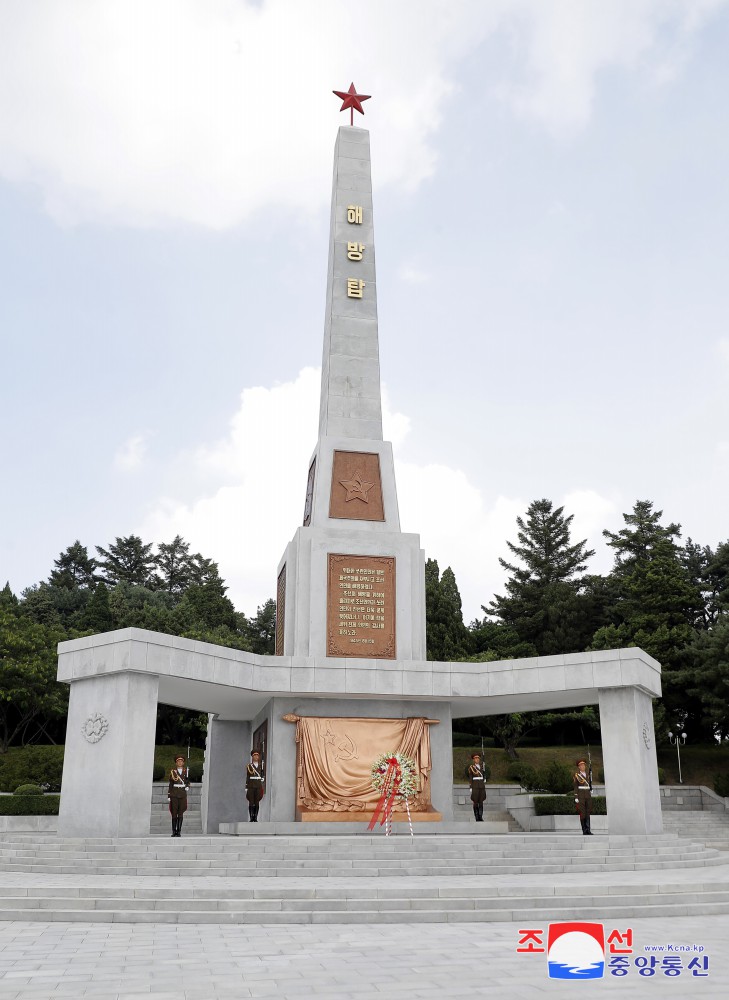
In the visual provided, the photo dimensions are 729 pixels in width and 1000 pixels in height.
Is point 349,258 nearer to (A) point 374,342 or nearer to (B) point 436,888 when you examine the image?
(A) point 374,342

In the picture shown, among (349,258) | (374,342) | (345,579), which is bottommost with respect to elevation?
(345,579)

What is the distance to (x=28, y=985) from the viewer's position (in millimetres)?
5734

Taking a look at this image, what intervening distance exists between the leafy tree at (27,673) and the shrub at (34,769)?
1876 mm

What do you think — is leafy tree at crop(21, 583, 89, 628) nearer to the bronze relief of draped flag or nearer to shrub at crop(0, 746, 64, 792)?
shrub at crop(0, 746, 64, 792)

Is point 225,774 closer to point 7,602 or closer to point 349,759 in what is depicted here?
point 349,759

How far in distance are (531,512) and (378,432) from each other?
32.4m

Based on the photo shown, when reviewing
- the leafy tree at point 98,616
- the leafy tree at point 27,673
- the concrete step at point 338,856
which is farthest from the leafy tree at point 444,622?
the concrete step at point 338,856

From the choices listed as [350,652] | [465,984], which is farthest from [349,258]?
[465,984]

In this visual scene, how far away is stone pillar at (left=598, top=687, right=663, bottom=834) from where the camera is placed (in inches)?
636

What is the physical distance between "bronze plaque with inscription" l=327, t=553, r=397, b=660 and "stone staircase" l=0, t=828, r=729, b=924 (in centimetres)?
520

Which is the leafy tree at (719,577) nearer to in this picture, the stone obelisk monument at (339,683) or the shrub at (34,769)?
the stone obelisk monument at (339,683)

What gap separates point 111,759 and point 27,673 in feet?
62.6

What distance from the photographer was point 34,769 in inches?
1202

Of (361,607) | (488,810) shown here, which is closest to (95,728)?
(361,607)
